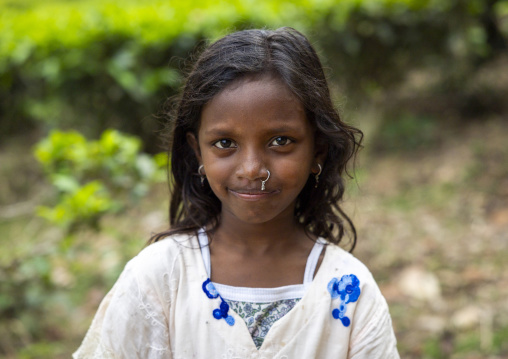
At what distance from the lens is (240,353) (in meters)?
1.69

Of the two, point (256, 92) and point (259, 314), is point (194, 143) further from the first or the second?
point (259, 314)

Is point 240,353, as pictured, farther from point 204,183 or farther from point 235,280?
point 204,183

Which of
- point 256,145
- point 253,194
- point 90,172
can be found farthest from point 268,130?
point 90,172

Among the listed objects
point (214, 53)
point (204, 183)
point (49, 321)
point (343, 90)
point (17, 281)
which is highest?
point (343, 90)

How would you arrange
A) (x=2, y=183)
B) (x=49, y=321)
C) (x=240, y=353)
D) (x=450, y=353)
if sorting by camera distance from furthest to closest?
(x=2, y=183) < (x=49, y=321) < (x=450, y=353) < (x=240, y=353)

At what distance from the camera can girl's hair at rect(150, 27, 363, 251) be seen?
1.66 meters

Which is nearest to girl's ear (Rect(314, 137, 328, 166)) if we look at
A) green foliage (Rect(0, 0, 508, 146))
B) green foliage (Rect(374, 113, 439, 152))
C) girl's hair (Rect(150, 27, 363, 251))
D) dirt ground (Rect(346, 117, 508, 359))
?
girl's hair (Rect(150, 27, 363, 251))

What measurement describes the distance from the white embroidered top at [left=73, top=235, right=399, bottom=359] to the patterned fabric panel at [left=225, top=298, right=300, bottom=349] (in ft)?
0.11

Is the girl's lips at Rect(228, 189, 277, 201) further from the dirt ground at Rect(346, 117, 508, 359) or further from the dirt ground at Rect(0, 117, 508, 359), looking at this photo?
the dirt ground at Rect(346, 117, 508, 359)

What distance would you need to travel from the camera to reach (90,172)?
2.96 m

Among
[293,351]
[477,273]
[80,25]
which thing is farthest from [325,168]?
[80,25]

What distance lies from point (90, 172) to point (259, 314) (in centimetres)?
156

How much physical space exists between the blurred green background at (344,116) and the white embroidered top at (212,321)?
3.50ft

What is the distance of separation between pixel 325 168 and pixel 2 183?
14.2 ft
